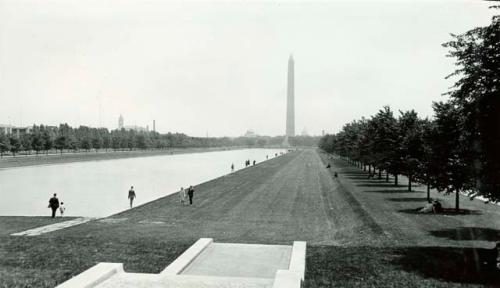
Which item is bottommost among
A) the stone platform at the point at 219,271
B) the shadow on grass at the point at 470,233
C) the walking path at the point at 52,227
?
the walking path at the point at 52,227

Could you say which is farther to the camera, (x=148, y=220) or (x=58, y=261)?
(x=148, y=220)

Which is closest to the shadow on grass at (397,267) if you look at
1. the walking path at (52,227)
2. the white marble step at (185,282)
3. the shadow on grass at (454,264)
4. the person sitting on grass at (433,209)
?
the shadow on grass at (454,264)

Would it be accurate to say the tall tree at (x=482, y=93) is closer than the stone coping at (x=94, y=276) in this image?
No

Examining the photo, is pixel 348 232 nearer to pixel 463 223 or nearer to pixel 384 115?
pixel 463 223

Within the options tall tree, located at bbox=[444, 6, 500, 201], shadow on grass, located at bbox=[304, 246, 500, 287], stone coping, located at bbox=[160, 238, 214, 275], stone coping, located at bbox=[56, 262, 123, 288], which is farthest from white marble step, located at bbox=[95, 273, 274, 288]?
tall tree, located at bbox=[444, 6, 500, 201]

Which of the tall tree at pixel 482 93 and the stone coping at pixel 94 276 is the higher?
the tall tree at pixel 482 93

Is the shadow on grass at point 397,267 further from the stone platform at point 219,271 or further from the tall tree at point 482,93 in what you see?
the tall tree at point 482,93

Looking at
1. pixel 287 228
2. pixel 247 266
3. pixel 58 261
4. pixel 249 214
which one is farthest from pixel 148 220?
pixel 247 266

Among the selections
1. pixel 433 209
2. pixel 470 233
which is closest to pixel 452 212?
pixel 433 209
